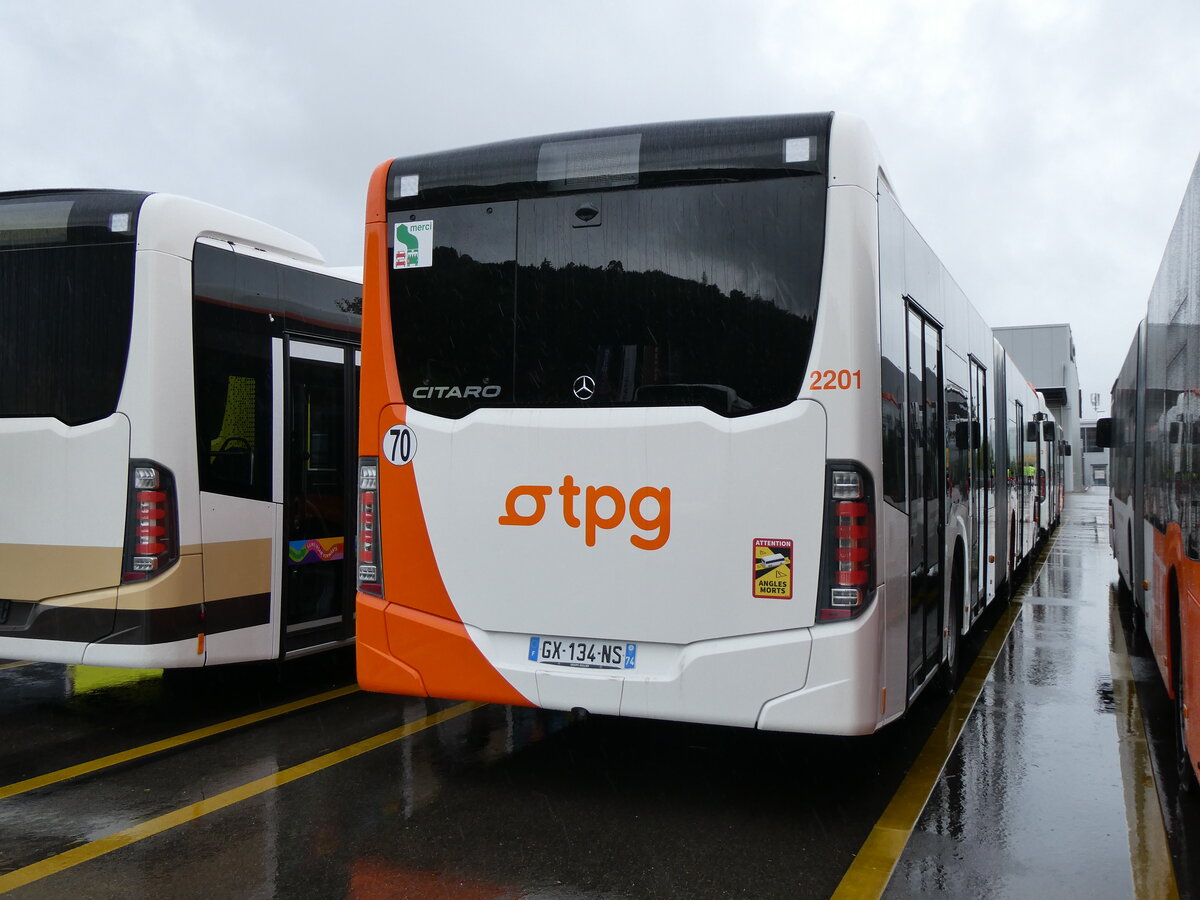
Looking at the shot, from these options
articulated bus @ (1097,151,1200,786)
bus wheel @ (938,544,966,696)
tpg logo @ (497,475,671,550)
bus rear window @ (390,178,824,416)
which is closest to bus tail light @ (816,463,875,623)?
bus rear window @ (390,178,824,416)

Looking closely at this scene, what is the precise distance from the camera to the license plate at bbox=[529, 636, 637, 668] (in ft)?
15.5

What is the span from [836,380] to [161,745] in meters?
4.29

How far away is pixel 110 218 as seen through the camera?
20.1 ft

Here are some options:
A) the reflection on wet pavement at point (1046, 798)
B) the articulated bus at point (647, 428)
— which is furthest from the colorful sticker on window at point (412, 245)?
the reflection on wet pavement at point (1046, 798)

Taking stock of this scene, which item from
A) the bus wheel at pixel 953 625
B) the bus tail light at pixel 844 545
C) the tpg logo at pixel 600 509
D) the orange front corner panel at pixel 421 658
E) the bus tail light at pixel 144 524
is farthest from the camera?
the bus wheel at pixel 953 625

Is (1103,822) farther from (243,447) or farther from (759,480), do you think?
(243,447)

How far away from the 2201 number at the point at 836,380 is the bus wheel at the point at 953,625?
3068 mm

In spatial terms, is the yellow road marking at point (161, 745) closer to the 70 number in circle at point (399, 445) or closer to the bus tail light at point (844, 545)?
the 70 number in circle at point (399, 445)

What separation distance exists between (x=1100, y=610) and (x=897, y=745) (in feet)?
23.7

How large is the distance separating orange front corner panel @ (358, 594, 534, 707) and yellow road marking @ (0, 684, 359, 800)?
61.6 inches

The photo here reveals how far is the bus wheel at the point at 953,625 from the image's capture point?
23.4ft

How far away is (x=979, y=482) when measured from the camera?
902 centimetres

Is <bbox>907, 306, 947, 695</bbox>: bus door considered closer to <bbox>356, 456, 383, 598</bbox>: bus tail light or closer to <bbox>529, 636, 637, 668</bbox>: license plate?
<bbox>529, 636, 637, 668</bbox>: license plate

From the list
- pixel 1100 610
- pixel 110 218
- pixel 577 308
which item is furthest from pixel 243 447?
pixel 1100 610
